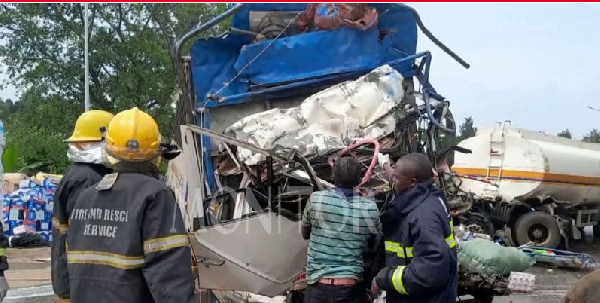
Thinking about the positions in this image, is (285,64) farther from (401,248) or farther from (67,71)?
(67,71)

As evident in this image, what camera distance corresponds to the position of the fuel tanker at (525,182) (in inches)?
440

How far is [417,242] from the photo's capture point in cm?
320

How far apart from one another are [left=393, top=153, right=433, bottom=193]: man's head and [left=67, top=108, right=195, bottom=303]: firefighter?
1.37m

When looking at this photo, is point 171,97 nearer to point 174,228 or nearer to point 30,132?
point 30,132

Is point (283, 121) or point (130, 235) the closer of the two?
point (130, 235)

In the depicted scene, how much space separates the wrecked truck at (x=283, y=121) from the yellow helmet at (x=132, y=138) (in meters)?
1.51

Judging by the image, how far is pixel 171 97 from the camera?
62.8ft

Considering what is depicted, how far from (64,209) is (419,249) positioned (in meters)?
1.90

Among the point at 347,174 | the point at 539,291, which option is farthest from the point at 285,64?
the point at 539,291

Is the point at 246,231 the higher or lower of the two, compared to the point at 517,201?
higher

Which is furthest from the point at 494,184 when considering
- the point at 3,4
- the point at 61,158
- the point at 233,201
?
the point at 3,4

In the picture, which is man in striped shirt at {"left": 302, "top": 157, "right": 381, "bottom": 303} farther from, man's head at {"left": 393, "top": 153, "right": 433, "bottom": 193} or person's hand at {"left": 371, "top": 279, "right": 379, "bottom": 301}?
man's head at {"left": 393, "top": 153, "right": 433, "bottom": 193}

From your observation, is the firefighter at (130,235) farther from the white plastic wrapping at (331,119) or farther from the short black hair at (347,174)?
the white plastic wrapping at (331,119)

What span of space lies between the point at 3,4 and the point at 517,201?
624 inches
